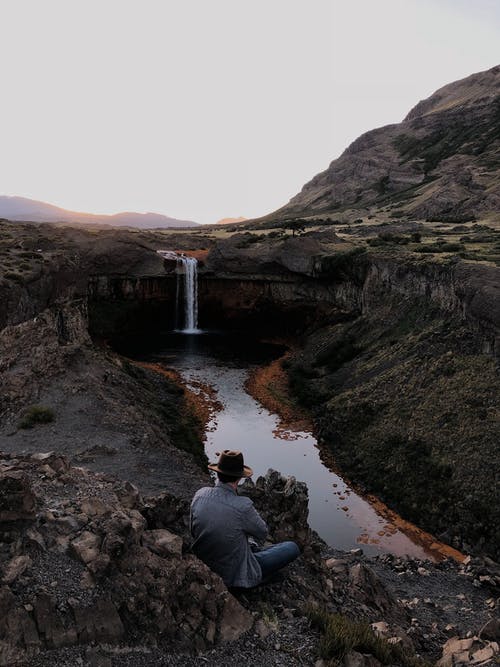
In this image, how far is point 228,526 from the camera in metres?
8.50

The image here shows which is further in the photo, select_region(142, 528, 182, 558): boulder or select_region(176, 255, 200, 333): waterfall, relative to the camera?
Answer: select_region(176, 255, 200, 333): waterfall

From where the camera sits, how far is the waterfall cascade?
2512 inches

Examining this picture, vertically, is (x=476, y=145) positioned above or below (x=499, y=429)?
above

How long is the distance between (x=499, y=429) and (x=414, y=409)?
18.9ft

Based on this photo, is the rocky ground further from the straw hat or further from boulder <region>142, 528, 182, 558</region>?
the straw hat

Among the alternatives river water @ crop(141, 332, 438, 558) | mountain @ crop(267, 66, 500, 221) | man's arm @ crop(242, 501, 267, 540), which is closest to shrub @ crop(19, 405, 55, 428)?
river water @ crop(141, 332, 438, 558)

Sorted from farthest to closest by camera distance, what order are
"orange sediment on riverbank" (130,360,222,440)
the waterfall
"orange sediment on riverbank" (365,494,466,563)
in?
the waterfall → "orange sediment on riverbank" (130,360,222,440) → "orange sediment on riverbank" (365,494,466,563)

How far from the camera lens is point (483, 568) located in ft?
60.5

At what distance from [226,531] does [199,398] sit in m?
31.3

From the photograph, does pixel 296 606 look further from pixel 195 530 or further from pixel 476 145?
pixel 476 145

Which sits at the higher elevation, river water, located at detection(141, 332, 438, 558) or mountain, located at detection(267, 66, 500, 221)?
mountain, located at detection(267, 66, 500, 221)

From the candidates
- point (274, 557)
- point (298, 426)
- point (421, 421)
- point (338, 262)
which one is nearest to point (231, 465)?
point (274, 557)

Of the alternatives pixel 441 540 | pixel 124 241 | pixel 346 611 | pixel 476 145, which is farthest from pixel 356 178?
pixel 346 611

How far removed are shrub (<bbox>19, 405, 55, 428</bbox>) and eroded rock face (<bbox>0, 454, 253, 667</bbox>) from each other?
1484cm
